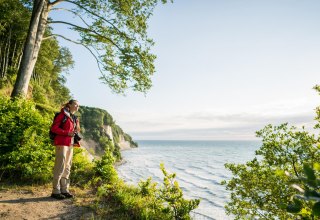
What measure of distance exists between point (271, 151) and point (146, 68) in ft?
27.7

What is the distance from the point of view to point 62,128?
287 inches

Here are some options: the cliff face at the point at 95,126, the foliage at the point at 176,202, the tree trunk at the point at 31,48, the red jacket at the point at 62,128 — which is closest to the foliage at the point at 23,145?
the red jacket at the point at 62,128

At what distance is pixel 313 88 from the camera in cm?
966

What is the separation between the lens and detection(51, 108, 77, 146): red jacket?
23.7ft

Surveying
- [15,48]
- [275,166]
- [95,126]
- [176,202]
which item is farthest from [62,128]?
[95,126]

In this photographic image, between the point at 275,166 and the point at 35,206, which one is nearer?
the point at 35,206

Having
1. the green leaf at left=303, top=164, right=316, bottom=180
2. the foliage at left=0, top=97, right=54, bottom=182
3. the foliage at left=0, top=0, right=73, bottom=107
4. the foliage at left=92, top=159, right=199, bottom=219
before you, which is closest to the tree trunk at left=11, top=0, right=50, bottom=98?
the foliage at left=0, top=97, right=54, bottom=182

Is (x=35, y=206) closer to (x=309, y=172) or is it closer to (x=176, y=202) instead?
(x=176, y=202)

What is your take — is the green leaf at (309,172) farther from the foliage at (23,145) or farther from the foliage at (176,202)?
the foliage at (23,145)

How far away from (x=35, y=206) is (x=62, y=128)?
80.3 inches

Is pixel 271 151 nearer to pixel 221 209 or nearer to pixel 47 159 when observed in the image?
pixel 47 159

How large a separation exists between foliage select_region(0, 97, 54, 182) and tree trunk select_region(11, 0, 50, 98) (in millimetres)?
4929

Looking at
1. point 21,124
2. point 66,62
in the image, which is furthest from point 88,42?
point 66,62

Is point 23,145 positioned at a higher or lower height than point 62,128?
lower
